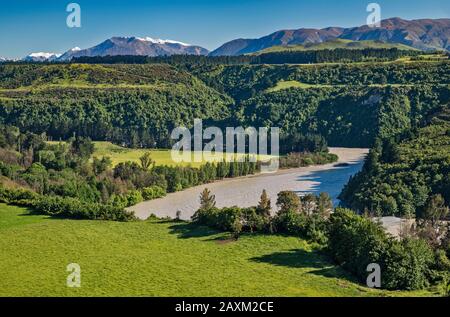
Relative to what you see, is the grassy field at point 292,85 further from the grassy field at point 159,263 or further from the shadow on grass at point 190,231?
the grassy field at point 159,263

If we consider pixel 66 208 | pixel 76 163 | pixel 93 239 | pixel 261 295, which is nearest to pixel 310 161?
pixel 76 163

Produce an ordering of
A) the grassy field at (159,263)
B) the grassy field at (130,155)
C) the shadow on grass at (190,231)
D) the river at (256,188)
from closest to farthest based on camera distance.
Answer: the grassy field at (159,263) < the shadow on grass at (190,231) < the river at (256,188) < the grassy field at (130,155)

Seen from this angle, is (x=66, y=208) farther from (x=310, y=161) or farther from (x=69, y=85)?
(x=69, y=85)

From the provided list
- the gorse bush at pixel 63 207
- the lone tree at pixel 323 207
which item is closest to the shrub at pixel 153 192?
the gorse bush at pixel 63 207

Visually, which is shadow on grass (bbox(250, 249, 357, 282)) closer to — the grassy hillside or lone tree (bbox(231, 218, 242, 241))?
lone tree (bbox(231, 218, 242, 241))

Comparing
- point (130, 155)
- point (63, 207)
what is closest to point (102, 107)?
point (130, 155)
